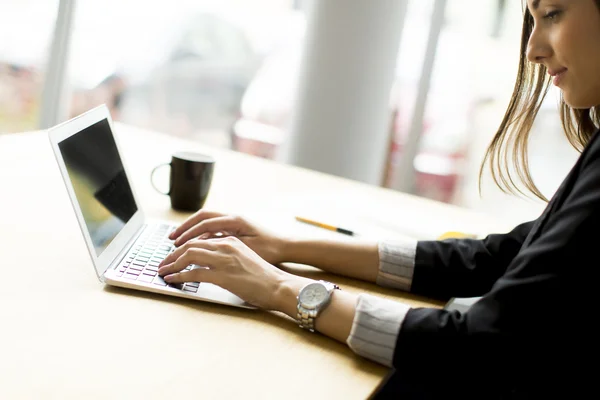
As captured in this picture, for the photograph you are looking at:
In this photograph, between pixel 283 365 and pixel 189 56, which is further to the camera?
pixel 189 56

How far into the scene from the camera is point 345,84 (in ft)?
8.60

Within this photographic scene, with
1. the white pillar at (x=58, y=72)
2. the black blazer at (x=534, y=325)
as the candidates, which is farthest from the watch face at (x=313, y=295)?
the white pillar at (x=58, y=72)

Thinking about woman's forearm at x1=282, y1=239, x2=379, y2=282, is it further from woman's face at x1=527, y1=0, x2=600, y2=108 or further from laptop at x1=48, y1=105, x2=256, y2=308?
woman's face at x1=527, y1=0, x2=600, y2=108

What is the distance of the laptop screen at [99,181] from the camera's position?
3.22ft

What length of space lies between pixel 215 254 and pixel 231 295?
0.06 m

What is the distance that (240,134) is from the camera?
3541mm

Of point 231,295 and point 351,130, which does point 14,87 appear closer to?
point 351,130

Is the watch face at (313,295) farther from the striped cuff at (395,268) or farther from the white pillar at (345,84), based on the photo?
the white pillar at (345,84)

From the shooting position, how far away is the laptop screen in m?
0.98

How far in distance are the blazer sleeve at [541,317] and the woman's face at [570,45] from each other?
0.54 feet

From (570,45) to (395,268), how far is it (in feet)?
1.44

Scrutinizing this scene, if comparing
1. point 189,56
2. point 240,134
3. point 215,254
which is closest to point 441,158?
→ point 240,134

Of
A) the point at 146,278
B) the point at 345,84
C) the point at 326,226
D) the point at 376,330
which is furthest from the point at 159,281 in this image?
the point at 345,84

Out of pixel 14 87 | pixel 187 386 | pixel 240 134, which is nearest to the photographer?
pixel 187 386
